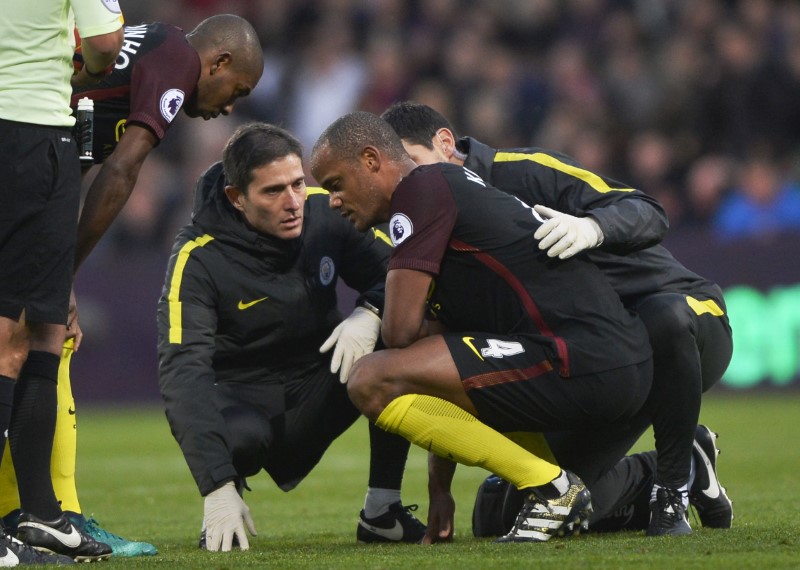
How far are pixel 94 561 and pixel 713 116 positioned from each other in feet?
29.6

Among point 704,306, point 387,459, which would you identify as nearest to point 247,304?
point 387,459

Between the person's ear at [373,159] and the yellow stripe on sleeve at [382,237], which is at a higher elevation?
the person's ear at [373,159]

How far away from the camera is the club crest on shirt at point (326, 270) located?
17.4ft

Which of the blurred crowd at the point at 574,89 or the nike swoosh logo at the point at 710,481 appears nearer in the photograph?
the nike swoosh logo at the point at 710,481

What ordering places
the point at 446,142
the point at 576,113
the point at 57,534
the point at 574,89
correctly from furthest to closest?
1. the point at 574,89
2. the point at 576,113
3. the point at 446,142
4. the point at 57,534

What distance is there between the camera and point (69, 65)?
159 inches

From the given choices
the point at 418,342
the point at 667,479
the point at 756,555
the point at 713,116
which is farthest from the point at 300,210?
the point at 713,116

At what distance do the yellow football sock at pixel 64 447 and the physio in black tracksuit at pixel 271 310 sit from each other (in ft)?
1.09

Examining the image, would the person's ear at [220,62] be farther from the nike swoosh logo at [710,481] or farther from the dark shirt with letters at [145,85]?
the nike swoosh logo at [710,481]

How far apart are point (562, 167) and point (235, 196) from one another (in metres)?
1.24

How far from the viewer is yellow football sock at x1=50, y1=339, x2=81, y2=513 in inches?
182

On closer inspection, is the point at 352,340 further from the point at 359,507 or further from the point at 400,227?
the point at 359,507

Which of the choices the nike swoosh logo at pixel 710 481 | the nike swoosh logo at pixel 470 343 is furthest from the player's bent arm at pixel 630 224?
the nike swoosh logo at pixel 710 481

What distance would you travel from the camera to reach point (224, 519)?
437 cm
